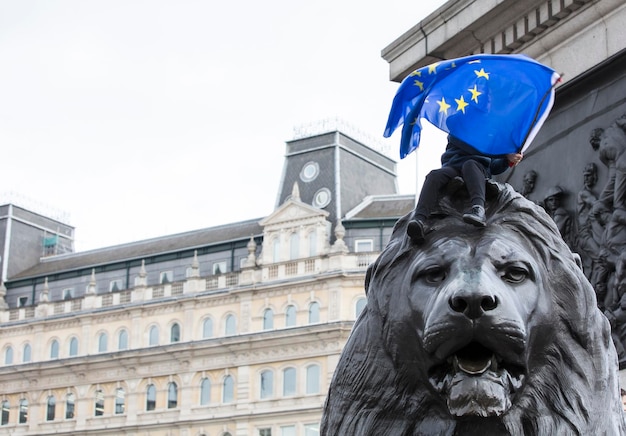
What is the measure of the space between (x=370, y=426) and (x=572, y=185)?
168 inches

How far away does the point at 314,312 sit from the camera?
50875mm

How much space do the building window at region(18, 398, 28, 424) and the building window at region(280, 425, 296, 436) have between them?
1490 cm

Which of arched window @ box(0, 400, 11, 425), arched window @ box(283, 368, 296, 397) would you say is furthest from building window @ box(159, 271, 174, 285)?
→ arched window @ box(0, 400, 11, 425)

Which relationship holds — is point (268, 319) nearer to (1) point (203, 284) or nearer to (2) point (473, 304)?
(1) point (203, 284)

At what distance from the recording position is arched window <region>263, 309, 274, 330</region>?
52.0 metres

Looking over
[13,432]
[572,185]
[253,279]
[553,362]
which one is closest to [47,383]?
[13,432]

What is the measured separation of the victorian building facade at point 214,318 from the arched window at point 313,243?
5 centimetres

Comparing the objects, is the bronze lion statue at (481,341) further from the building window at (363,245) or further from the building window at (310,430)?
the building window at (363,245)

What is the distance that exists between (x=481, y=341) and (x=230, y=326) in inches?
2001

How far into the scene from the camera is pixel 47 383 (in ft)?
189

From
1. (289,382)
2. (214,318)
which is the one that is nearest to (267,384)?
(289,382)

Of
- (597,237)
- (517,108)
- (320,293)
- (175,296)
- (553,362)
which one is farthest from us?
(175,296)

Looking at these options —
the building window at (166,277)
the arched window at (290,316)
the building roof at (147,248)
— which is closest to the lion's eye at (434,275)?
the arched window at (290,316)

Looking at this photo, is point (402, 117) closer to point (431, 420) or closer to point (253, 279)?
point (431, 420)
